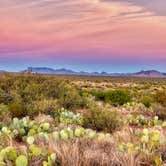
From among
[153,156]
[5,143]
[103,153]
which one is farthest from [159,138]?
[5,143]

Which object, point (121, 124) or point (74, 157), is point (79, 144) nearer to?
point (74, 157)

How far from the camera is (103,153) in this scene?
16.1 feet

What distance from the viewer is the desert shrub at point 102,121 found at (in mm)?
10328

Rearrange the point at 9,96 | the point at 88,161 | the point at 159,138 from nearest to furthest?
the point at 88,161 → the point at 159,138 → the point at 9,96

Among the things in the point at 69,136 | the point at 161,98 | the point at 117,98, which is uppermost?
the point at 69,136

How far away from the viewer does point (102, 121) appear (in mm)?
10477

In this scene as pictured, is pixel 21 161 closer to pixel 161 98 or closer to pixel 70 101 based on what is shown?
pixel 70 101

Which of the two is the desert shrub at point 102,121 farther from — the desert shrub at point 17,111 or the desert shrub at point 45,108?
the desert shrub at point 17,111

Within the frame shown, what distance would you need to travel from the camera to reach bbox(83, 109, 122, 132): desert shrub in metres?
10.3

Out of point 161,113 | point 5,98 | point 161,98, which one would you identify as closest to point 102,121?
point 161,113

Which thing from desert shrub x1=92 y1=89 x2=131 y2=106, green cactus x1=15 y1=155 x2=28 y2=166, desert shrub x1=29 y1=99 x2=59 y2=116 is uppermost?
green cactus x1=15 y1=155 x2=28 y2=166

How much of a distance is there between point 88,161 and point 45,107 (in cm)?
874

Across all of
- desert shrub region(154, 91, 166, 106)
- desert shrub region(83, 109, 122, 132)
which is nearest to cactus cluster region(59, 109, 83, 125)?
desert shrub region(83, 109, 122, 132)

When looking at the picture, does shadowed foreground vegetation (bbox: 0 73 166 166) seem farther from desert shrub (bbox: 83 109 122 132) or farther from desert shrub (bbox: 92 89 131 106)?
desert shrub (bbox: 92 89 131 106)
